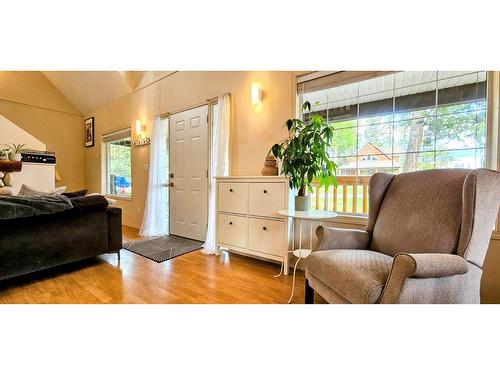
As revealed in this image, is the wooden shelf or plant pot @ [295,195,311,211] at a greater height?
the wooden shelf

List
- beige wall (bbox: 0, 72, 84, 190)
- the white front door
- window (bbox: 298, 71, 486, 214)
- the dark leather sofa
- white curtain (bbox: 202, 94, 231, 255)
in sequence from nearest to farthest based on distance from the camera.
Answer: window (bbox: 298, 71, 486, 214), the dark leather sofa, white curtain (bbox: 202, 94, 231, 255), the white front door, beige wall (bbox: 0, 72, 84, 190)

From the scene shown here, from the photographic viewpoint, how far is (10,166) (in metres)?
3.34

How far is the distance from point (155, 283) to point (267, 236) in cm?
106

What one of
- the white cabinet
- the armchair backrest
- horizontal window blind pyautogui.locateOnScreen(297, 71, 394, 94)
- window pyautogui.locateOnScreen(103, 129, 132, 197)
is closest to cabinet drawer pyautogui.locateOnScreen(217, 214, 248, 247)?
the white cabinet

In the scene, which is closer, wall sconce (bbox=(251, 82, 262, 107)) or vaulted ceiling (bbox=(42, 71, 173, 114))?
wall sconce (bbox=(251, 82, 262, 107))

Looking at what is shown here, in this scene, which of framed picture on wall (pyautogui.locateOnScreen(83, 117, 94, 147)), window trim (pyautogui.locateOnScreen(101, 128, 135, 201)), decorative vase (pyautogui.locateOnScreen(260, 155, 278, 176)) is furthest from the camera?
framed picture on wall (pyautogui.locateOnScreen(83, 117, 94, 147))

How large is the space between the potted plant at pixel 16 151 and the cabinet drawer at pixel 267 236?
3.70 m

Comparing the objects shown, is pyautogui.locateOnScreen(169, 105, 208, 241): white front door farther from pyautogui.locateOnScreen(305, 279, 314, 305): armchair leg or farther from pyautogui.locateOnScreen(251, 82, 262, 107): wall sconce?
pyautogui.locateOnScreen(305, 279, 314, 305): armchair leg

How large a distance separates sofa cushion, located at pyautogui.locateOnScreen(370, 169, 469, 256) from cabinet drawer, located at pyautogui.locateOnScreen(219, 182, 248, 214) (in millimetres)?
1228

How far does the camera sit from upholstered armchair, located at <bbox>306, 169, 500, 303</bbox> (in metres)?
0.99

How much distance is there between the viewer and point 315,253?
141 cm
